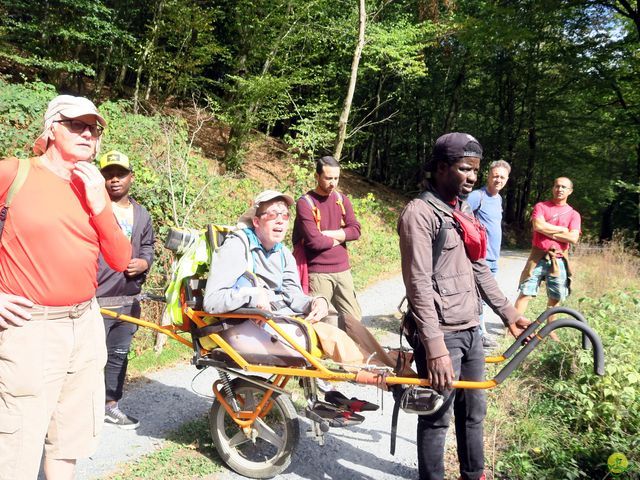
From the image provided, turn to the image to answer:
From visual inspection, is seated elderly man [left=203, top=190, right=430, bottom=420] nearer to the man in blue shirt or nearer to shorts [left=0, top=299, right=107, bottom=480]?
shorts [left=0, top=299, right=107, bottom=480]

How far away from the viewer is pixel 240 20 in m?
14.3

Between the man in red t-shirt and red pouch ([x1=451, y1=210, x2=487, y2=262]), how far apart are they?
3.77m

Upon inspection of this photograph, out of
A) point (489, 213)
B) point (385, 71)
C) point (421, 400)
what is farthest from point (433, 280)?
point (385, 71)

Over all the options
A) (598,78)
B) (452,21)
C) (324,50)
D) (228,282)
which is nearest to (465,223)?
(228,282)

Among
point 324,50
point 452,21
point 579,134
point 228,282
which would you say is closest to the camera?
point 228,282

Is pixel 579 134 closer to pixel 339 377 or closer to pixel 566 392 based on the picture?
pixel 566 392

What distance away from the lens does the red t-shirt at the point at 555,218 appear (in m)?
6.17

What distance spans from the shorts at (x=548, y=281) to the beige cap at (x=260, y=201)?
4.17m

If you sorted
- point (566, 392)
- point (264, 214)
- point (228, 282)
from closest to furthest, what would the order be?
point (228, 282) < point (264, 214) < point (566, 392)

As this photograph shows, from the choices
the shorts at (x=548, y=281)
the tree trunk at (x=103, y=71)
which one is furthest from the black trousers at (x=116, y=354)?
the tree trunk at (x=103, y=71)

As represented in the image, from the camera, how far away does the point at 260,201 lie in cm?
329

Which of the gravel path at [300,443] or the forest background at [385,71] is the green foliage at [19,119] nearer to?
the gravel path at [300,443]

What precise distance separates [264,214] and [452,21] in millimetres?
16705

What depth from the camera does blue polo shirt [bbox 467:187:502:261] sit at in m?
5.74
